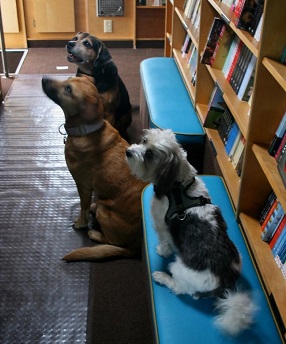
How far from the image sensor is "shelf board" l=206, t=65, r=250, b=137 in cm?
206

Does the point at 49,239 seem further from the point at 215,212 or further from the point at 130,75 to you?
the point at 130,75

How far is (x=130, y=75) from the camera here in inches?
197

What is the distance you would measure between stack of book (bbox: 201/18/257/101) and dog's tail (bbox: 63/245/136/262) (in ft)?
3.25

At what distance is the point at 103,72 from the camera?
337cm

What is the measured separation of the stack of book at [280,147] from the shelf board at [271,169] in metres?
0.02

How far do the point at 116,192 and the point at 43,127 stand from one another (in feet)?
5.58

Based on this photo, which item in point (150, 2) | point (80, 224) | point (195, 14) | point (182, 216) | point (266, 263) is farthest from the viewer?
point (150, 2)

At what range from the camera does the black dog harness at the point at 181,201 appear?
1676 mm

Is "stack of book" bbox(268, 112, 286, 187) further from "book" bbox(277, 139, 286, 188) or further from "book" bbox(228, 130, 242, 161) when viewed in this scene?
"book" bbox(228, 130, 242, 161)

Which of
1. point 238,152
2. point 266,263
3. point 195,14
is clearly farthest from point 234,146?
point 195,14

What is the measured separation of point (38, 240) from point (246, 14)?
160cm

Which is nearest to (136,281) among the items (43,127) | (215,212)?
(215,212)

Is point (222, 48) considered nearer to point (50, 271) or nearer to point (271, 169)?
point (271, 169)

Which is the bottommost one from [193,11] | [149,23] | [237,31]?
[149,23]
